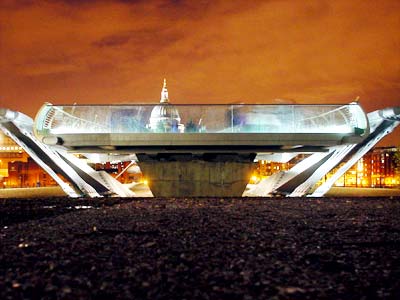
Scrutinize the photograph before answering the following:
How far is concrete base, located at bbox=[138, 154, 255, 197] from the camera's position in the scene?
28781 millimetres

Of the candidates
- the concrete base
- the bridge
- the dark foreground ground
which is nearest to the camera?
the dark foreground ground

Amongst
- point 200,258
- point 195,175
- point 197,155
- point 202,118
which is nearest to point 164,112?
point 202,118

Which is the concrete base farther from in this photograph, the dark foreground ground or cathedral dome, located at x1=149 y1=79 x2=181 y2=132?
the dark foreground ground

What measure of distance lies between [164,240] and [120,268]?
2336mm

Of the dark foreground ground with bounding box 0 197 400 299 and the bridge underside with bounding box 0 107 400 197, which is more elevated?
the bridge underside with bounding box 0 107 400 197

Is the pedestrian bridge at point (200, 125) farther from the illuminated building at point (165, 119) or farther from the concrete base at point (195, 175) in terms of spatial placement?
the concrete base at point (195, 175)

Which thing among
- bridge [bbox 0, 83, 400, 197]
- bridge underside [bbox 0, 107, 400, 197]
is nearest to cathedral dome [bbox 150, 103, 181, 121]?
bridge [bbox 0, 83, 400, 197]

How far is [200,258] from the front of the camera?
677cm

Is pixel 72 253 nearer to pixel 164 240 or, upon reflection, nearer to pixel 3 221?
pixel 164 240

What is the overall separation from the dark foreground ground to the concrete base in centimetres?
1671

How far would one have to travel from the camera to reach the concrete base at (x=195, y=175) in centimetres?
2878

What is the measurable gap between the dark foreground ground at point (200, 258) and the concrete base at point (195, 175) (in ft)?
54.8

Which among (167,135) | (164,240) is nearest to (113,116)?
(167,135)

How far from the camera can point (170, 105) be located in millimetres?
24922
